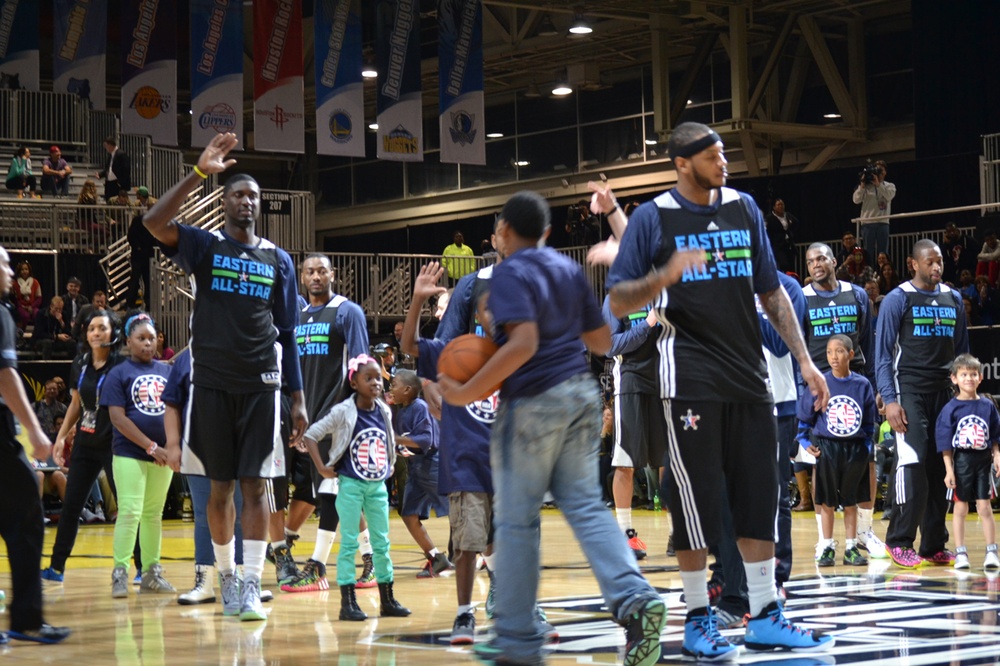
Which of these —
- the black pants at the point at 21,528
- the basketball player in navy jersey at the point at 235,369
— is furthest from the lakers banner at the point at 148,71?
the black pants at the point at 21,528

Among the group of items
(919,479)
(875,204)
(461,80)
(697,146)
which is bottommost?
(919,479)

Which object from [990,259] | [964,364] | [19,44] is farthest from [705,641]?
[19,44]

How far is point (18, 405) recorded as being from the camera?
6.32 m

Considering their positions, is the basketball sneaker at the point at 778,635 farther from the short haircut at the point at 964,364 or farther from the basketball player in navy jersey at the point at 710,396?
the short haircut at the point at 964,364

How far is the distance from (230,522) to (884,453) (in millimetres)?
11071

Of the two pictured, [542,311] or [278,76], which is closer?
[542,311]

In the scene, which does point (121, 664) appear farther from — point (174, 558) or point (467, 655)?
point (174, 558)

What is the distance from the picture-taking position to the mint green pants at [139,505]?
948 centimetres

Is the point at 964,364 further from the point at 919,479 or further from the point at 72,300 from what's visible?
the point at 72,300

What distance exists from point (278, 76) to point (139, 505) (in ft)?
51.3

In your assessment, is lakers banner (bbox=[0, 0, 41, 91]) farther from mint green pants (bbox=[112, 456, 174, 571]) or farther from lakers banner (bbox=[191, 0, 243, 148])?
mint green pants (bbox=[112, 456, 174, 571])

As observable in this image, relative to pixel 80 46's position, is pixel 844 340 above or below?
below

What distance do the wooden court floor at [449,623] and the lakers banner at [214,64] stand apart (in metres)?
14.1

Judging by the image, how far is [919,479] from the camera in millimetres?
10477
